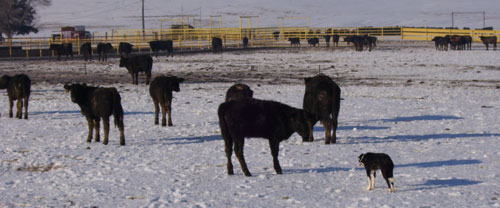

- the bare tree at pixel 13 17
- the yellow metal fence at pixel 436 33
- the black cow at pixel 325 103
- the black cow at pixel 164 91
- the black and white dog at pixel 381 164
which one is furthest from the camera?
the bare tree at pixel 13 17

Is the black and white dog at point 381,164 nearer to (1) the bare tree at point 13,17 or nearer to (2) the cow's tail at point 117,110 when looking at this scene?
(2) the cow's tail at point 117,110

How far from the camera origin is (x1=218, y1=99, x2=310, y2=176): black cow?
9055mm

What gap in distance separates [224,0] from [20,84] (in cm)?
14032

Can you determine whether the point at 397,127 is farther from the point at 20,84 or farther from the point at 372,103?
the point at 20,84

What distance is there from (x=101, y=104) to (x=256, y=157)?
2809 mm

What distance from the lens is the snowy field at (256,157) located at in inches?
323

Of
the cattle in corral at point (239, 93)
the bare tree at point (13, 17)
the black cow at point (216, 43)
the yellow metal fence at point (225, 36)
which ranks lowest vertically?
the cattle in corral at point (239, 93)

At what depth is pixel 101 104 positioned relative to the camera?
1176 cm

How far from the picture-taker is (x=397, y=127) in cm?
1355

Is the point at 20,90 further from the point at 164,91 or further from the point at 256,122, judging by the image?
the point at 256,122

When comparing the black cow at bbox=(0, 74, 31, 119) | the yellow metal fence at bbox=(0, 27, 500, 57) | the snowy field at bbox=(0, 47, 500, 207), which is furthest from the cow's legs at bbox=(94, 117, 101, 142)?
the yellow metal fence at bbox=(0, 27, 500, 57)

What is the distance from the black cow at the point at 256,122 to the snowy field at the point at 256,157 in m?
0.46

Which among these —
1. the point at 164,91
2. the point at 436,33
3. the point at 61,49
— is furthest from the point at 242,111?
the point at 436,33

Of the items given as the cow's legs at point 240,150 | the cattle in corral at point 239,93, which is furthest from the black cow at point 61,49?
the cow's legs at point 240,150
